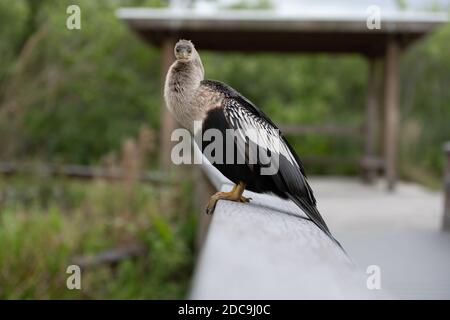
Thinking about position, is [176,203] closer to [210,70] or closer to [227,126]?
[227,126]

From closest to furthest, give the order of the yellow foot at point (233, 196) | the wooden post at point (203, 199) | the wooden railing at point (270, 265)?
the wooden railing at point (270, 265) < the yellow foot at point (233, 196) < the wooden post at point (203, 199)

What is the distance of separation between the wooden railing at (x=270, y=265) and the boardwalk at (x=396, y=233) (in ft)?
2.95

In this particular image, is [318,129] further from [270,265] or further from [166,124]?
[270,265]

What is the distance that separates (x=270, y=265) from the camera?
788mm

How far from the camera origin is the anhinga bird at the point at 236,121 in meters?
1.43

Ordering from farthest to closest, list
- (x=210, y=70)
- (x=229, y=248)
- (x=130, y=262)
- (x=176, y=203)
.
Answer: (x=210, y=70)
(x=176, y=203)
(x=130, y=262)
(x=229, y=248)

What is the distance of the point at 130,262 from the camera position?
506cm

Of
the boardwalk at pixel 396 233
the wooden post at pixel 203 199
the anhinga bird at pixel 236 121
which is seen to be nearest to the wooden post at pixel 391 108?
the boardwalk at pixel 396 233

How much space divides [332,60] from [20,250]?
1314 cm

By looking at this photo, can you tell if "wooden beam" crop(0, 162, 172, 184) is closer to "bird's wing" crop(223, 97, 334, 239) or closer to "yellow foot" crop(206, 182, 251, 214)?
"yellow foot" crop(206, 182, 251, 214)

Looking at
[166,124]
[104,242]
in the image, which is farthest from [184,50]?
[166,124]

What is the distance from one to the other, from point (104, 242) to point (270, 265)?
189 inches

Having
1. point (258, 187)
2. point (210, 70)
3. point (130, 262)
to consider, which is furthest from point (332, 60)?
point (258, 187)

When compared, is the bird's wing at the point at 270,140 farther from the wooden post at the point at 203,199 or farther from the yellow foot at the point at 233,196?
the wooden post at the point at 203,199
